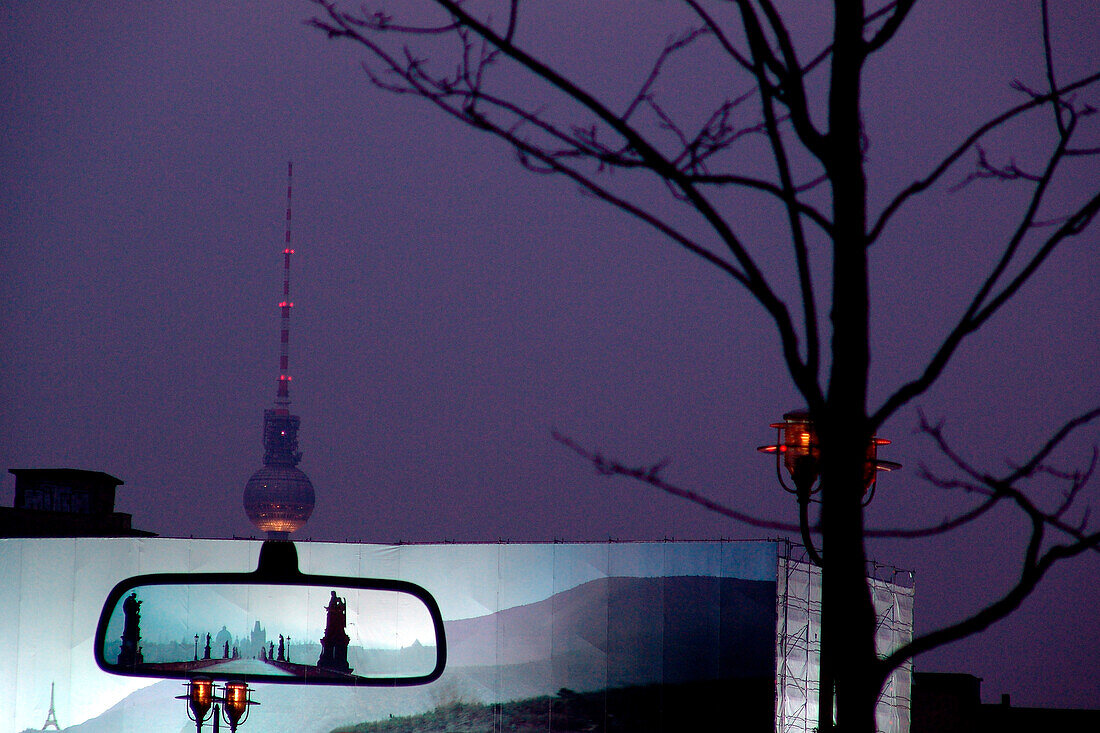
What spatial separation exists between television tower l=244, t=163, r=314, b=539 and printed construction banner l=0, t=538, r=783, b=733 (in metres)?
58.4

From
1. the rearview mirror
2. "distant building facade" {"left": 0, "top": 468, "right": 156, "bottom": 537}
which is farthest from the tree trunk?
"distant building facade" {"left": 0, "top": 468, "right": 156, "bottom": 537}

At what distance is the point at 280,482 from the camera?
8069 centimetres

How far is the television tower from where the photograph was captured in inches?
3049

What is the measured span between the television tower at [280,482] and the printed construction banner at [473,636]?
5840 centimetres

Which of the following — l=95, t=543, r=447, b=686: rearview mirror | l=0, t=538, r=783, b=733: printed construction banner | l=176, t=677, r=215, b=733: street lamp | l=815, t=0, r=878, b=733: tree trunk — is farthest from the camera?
l=0, t=538, r=783, b=733: printed construction banner

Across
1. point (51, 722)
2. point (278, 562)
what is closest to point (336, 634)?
point (278, 562)

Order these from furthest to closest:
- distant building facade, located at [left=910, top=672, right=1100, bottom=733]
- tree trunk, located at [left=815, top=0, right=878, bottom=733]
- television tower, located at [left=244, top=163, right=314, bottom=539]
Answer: television tower, located at [left=244, top=163, right=314, bottom=539]
distant building facade, located at [left=910, top=672, right=1100, bottom=733]
tree trunk, located at [left=815, top=0, right=878, bottom=733]

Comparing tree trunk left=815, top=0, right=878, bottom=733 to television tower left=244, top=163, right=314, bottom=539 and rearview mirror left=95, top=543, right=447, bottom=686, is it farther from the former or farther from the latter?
television tower left=244, top=163, right=314, bottom=539

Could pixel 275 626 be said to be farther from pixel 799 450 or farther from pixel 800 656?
pixel 799 450

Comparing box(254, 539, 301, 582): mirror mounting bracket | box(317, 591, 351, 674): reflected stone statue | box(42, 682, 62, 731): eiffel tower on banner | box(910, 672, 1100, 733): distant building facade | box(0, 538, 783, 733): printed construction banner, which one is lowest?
box(910, 672, 1100, 733): distant building facade

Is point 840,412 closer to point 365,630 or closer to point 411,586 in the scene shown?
point 411,586

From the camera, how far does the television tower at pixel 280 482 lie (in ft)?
254

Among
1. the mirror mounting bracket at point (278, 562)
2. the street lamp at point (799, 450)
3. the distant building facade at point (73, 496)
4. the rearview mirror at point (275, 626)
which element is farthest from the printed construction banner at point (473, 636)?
the mirror mounting bracket at point (278, 562)

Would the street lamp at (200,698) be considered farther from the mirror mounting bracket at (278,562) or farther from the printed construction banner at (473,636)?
the mirror mounting bracket at (278,562)
